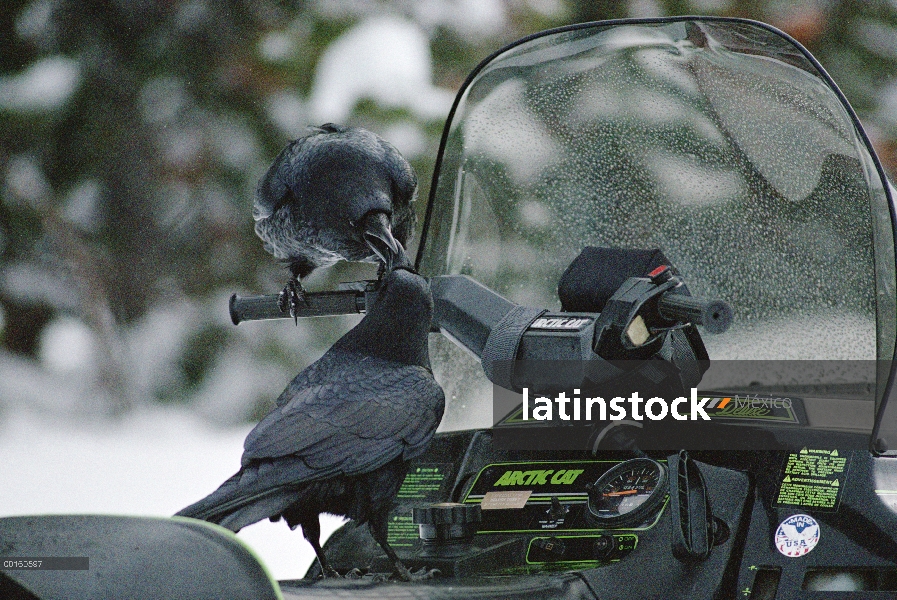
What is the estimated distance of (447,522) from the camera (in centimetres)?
117

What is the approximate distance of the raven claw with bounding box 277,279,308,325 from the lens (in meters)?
1.31

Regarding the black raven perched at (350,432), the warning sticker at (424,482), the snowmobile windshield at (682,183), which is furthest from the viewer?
the warning sticker at (424,482)

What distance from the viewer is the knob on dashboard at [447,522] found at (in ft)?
3.82

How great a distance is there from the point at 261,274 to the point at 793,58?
2.57 meters

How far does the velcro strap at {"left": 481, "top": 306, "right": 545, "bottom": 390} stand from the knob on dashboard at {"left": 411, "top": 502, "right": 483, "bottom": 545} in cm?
15

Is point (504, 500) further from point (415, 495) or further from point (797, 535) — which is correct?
point (797, 535)

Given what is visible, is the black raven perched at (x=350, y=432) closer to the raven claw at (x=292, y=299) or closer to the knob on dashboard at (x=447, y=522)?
the knob on dashboard at (x=447, y=522)

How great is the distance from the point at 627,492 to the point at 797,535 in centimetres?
19

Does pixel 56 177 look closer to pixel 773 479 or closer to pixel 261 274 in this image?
pixel 261 274

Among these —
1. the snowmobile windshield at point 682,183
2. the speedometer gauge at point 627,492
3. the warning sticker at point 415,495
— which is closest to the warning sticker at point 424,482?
the warning sticker at point 415,495

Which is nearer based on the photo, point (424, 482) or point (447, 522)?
point (447, 522)

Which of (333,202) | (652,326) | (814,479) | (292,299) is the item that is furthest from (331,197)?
(814,479)

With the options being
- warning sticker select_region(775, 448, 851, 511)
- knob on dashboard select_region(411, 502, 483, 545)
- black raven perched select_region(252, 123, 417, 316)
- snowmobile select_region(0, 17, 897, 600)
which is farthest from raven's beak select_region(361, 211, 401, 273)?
warning sticker select_region(775, 448, 851, 511)

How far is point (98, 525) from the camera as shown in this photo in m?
0.73
